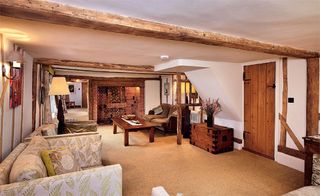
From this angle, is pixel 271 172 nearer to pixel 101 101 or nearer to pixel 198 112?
pixel 198 112

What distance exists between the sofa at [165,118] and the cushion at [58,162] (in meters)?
4.18

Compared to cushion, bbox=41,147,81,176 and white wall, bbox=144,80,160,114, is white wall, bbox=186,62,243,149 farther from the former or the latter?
white wall, bbox=144,80,160,114

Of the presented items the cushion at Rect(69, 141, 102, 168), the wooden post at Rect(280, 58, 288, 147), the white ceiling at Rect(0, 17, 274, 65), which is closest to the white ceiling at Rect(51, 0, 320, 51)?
the white ceiling at Rect(0, 17, 274, 65)

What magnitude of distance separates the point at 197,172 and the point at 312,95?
7.68 feet

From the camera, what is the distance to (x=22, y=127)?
3.15 metres

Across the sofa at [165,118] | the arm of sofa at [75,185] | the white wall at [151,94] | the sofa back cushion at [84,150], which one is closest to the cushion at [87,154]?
the sofa back cushion at [84,150]

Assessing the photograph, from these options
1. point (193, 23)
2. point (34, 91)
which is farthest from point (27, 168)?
point (34, 91)

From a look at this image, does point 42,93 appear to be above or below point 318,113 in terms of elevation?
above

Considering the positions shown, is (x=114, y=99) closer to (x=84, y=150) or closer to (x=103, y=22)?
(x=84, y=150)

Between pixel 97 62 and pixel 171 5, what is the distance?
3352 mm

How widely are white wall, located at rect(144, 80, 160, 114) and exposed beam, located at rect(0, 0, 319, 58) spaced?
666cm

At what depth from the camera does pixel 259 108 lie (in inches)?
169

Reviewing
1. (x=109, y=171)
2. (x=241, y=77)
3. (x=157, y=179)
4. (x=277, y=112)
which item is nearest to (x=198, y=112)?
(x=241, y=77)

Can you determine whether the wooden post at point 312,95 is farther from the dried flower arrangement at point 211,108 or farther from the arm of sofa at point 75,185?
the arm of sofa at point 75,185
